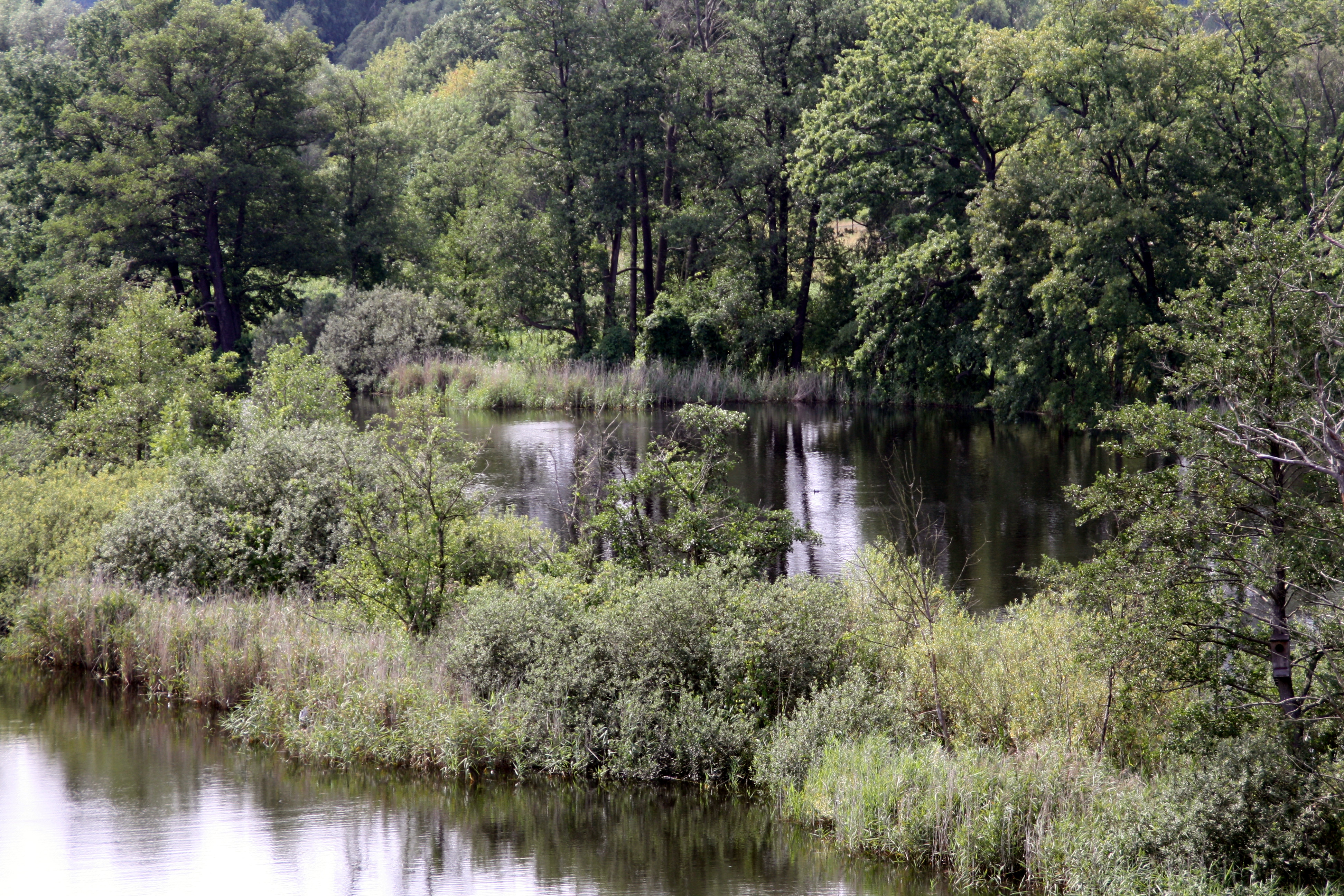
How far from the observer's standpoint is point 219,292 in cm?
4928

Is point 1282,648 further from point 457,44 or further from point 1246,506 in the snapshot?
point 457,44

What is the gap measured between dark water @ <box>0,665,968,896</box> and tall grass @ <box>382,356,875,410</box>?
30.1 meters

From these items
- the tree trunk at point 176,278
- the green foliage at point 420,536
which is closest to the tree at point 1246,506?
the green foliage at point 420,536

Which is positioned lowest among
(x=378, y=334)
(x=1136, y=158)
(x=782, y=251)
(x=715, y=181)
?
(x=378, y=334)

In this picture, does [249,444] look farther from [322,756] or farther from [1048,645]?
[1048,645]

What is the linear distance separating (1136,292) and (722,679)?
85.1 feet

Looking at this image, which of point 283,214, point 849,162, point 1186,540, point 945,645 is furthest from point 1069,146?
point 283,214

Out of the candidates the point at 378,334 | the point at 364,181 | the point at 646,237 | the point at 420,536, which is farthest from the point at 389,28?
the point at 420,536

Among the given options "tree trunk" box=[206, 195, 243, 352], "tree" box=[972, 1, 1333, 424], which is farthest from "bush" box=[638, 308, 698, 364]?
"tree trunk" box=[206, 195, 243, 352]

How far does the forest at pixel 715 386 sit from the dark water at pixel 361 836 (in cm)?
43

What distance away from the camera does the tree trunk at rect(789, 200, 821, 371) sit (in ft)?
152

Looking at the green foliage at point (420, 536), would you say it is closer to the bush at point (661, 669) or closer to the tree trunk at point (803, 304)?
the bush at point (661, 669)

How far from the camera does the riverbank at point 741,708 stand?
31.0 ft

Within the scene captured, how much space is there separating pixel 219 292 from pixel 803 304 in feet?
80.6
